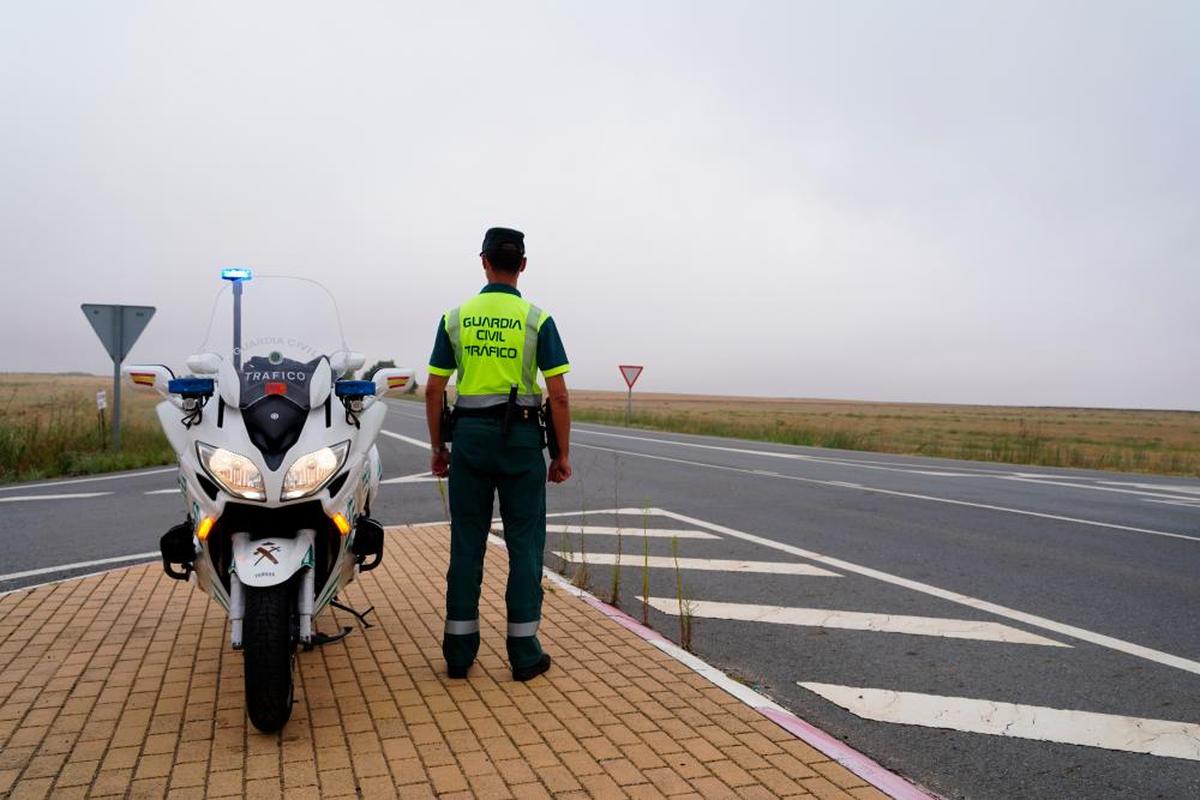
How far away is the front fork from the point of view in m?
3.80

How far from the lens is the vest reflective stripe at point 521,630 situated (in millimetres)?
4699

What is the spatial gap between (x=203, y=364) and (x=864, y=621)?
4310 mm

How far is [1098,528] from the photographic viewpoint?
1072 centimetres

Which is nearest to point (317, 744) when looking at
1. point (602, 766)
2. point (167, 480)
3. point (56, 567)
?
point (602, 766)

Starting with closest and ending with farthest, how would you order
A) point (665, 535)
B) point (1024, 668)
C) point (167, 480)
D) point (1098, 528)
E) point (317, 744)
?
point (317, 744)
point (1024, 668)
point (665, 535)
point (1098, 528)
point (167, 480)

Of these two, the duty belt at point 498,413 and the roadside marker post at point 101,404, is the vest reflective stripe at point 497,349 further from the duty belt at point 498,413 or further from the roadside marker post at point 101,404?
the roadside marker post at point 101,404

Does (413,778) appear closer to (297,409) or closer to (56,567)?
(297,409)

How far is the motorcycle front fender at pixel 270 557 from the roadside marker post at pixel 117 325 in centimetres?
1423

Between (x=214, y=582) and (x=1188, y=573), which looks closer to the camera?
(x=214, y=582)

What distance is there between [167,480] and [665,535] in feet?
27.5

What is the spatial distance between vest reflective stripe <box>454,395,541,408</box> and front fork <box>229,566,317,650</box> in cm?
109

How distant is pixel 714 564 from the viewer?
320 inches

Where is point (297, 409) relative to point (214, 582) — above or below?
above

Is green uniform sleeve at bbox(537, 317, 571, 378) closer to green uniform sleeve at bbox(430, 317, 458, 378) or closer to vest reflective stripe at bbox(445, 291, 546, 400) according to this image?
vest reflective stripe at bbox(445, 291, 546, 400)
